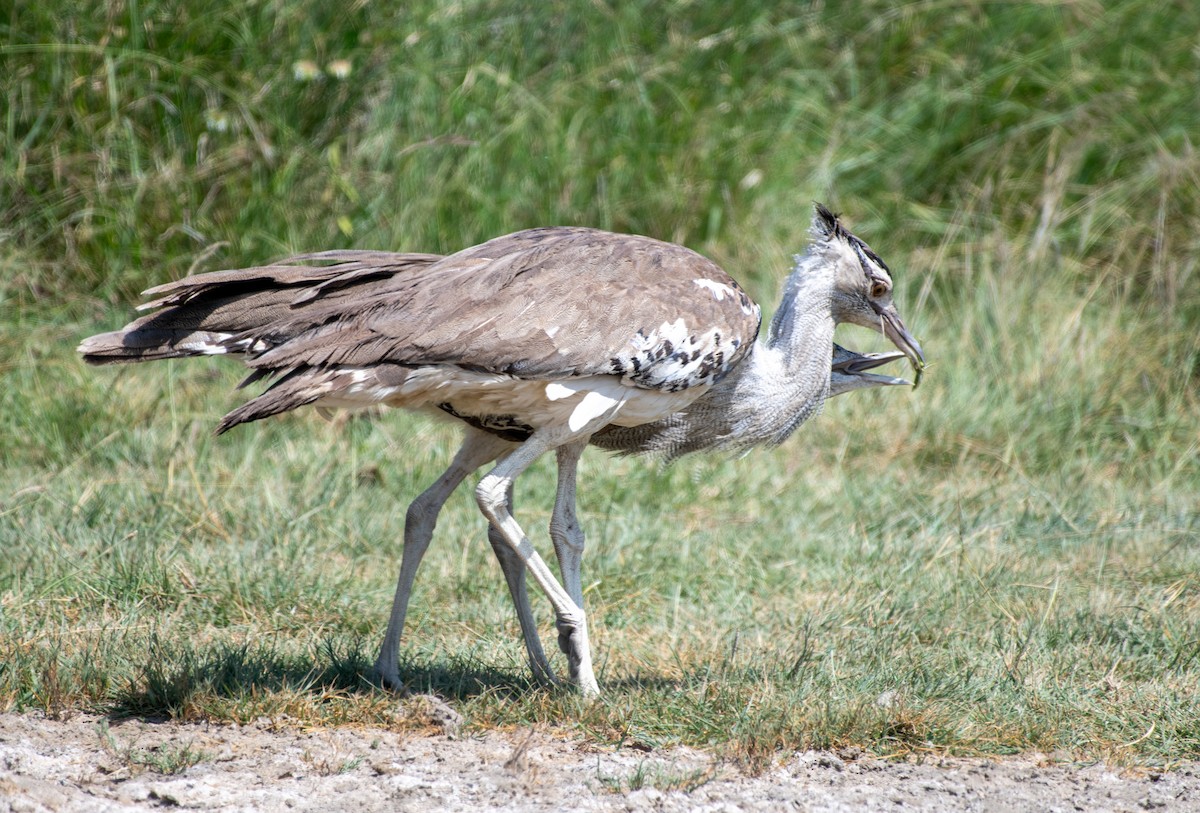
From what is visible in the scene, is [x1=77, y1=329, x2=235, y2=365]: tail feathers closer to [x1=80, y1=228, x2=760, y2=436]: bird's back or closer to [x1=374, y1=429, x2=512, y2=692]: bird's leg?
[x1=80, y1=228, x2=760, y2=436]: bird's back

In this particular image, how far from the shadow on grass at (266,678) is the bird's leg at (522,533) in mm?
181

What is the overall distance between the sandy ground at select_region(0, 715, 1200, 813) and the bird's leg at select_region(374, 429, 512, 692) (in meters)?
0.52

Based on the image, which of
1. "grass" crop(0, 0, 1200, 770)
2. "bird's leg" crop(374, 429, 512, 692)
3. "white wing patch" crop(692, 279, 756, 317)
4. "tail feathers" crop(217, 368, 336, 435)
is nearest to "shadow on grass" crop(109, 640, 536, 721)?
"grass" crop(0, 0, 1200, 770)

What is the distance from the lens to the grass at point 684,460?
160 inches

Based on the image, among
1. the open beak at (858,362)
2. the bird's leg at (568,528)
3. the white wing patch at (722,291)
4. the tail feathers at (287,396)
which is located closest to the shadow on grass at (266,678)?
the bird's leg at (568,528)

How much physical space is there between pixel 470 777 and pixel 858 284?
2047mm

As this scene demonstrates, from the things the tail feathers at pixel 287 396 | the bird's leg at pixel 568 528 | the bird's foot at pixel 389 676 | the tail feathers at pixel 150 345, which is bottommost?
the bird's foot at pixel 389 676

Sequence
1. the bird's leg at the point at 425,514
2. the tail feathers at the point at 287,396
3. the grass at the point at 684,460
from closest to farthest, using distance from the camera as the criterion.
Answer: the tail feathers at the point at 287,396 → the grass at the point at 684,460 → the bird's leg at the point at 425,514

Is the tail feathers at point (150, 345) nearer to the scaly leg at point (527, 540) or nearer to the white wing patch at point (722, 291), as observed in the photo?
the scaly leg at point (527, 540)

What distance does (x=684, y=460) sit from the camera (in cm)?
592

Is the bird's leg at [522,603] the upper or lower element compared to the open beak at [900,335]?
lower

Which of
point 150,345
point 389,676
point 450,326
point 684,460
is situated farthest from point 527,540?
point 684,460

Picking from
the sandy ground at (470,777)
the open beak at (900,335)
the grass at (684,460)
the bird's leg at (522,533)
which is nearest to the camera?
the sandy ground at (470,777)

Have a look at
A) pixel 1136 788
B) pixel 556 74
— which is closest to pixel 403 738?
pixel 1136 788
